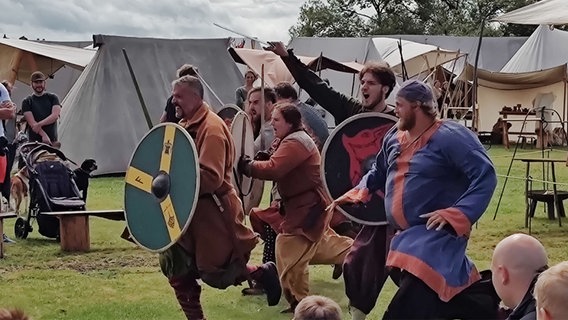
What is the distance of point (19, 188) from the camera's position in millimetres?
11312

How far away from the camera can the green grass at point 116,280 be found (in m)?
6.74

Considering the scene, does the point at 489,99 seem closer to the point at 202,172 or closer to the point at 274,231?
the point at 274,231

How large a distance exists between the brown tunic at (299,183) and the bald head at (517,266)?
8.50 ft

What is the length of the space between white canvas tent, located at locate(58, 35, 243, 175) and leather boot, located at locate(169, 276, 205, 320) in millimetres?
9409

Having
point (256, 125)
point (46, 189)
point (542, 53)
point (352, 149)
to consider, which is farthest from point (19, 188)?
point (542, 53)

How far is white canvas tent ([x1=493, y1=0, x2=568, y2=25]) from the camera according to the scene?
10.2 m

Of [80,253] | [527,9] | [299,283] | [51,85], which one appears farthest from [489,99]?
[299,283]

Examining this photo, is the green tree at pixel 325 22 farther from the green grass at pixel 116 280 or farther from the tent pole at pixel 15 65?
the green grass at pixel 116 280

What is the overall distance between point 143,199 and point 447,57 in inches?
872

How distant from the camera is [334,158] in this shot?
579 cm

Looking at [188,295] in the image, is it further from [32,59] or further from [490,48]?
[490,48]

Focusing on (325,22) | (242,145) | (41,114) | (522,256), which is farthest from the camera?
(325,22)

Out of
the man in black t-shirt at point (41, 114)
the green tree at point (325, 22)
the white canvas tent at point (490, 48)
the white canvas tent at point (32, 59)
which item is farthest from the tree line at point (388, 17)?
the man in black t-shirt at point (41, 114)

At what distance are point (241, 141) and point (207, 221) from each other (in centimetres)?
77
